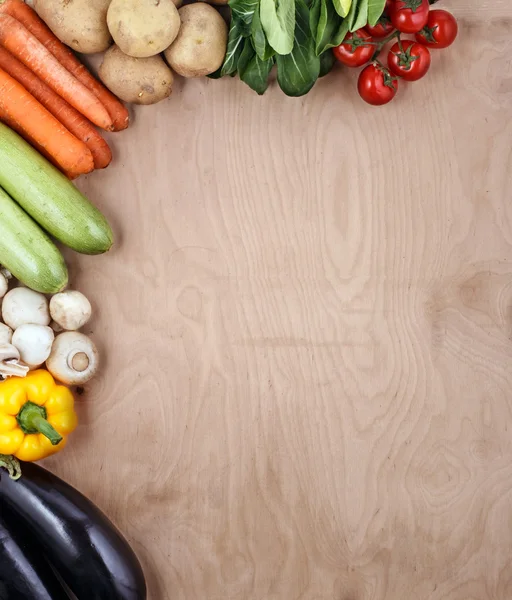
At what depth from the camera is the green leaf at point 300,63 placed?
39.9 inches

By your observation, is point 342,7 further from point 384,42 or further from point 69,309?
point 69,309

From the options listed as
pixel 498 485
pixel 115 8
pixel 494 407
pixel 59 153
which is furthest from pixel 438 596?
pixel 115 8

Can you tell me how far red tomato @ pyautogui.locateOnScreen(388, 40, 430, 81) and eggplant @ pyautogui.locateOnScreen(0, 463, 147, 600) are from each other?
87 centimetres

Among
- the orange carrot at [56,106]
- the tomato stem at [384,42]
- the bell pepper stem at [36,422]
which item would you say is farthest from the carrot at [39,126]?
the tomato stem at [384,42]

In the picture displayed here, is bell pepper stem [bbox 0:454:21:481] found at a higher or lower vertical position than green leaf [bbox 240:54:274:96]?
lower

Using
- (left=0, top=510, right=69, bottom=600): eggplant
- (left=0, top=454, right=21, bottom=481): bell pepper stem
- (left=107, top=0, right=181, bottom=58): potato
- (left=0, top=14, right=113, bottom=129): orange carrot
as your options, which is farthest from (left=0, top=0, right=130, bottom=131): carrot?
(left=0, top=510, right=69, bottom=600): eggplant

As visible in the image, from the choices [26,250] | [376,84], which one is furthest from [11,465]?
[376,84]

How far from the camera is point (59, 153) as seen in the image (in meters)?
1.07

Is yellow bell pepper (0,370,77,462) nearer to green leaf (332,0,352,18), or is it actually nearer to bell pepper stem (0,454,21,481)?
bell pepper stem (0,454,21,481)

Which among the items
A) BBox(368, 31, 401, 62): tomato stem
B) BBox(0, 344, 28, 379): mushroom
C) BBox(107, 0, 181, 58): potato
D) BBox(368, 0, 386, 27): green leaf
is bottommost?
BBox(0, 344, 28, 379): mushroom

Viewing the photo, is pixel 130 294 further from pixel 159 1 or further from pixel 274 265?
pixel 159 1

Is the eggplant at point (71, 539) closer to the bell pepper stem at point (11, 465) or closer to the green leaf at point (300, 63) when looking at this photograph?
the bell pepper stem at point (11, 465)

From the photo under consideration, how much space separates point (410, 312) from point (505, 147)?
0.32 meters

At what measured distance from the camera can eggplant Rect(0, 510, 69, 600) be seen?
1.02 meters
